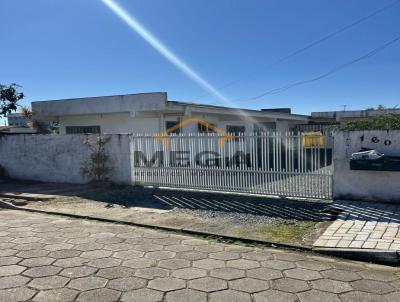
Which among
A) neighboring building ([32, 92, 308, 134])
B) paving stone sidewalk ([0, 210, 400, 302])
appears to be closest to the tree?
neighboring building ([32, 92, 308, 134])

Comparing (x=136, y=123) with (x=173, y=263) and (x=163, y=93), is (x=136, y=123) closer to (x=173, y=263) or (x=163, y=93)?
(x=163, y=93)

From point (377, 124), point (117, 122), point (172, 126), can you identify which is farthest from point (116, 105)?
point (377, 124)

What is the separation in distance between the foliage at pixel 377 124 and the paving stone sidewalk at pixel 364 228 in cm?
164

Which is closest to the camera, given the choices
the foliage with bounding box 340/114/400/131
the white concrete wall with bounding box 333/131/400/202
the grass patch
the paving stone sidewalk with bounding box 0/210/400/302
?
the paving stone sidewalk with bounding box 0/210/400/302

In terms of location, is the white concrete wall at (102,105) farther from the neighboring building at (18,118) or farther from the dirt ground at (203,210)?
the neighboring building at (18,118)

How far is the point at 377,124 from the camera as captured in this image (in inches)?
311

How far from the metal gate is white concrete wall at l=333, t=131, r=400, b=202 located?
22cm

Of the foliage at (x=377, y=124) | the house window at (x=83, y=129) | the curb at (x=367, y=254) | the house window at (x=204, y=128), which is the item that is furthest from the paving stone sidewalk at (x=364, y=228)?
the house window at (x=83, y=129)

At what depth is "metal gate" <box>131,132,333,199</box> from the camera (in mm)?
8000

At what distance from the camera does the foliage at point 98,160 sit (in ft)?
34.9

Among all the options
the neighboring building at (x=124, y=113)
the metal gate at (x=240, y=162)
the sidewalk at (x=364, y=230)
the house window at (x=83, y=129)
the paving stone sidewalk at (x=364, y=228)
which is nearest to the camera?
the sidewalk at (x=364, y=230)

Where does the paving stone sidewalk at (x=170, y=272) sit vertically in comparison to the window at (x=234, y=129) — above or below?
below

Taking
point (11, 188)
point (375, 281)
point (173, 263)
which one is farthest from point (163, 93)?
point (375, 281)

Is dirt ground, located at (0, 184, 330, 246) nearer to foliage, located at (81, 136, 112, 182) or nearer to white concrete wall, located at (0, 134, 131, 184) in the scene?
foliage, located at (81, 136, 112, 182)
